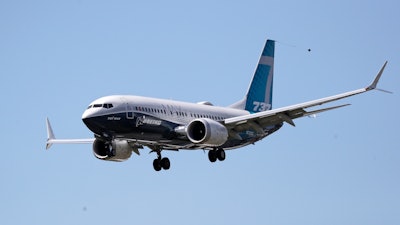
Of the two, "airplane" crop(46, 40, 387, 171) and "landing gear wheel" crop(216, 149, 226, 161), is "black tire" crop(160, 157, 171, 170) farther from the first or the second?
"landing gear wheel" crop(216, 149, 226, 161)

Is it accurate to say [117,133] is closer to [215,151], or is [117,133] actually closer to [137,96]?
[137,96]

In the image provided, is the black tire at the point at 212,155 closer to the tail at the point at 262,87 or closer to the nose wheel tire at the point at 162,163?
the nose wheel tire at the point at 162,163

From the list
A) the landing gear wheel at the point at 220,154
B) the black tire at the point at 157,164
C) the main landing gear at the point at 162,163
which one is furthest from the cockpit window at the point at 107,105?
the landing gear wheel at the point at 220,154

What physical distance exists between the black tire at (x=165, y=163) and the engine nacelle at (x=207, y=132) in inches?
205

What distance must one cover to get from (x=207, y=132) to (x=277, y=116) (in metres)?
5.38

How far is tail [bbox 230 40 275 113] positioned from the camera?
281ft

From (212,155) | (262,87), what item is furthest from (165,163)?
(262,87)

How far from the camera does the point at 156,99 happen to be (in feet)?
239

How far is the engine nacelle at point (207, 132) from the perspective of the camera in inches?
2810

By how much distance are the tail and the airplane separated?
Answer: 15.6 ft

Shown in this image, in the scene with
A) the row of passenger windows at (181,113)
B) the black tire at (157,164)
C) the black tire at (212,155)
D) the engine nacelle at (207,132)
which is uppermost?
the row of passenger windows at (181,113)

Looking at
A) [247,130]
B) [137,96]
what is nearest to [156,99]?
[137,96]

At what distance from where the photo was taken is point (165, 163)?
76.5m

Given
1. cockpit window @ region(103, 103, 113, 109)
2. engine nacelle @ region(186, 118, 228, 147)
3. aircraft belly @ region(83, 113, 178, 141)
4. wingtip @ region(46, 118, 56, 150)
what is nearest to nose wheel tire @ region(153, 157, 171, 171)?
aircraft belly @ region(83, 113, 178, 141)
